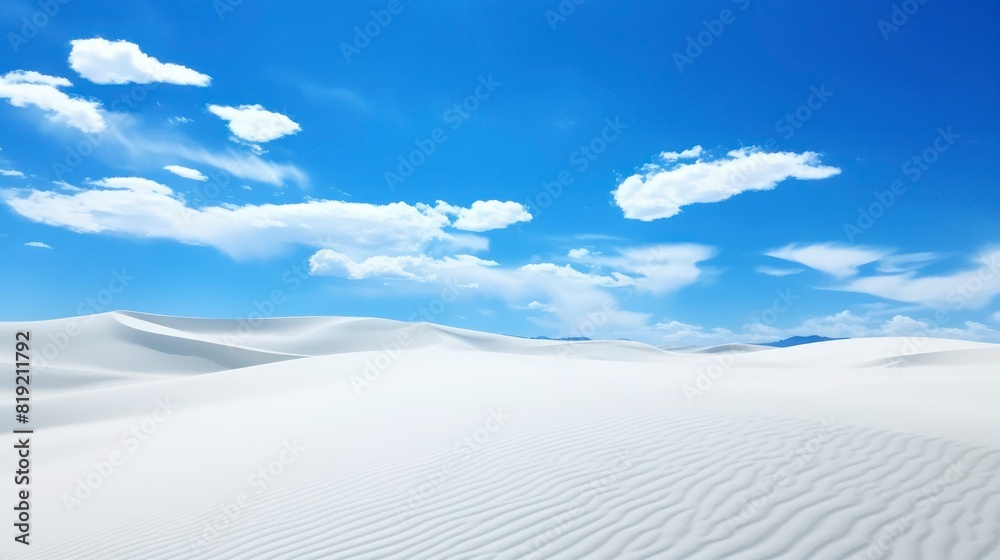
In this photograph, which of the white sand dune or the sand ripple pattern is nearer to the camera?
the sand ripple pattern

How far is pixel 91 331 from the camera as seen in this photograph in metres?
36.2

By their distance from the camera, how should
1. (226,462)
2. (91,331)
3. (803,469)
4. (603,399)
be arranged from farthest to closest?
(91,331)
(603,399)
(226,462)
(803,469)

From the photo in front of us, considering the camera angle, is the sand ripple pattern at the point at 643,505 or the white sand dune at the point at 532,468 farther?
the white sand dune at the point at 532,468

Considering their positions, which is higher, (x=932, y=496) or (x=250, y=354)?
(x=250, y=354)

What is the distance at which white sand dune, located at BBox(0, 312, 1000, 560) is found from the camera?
14.2ft

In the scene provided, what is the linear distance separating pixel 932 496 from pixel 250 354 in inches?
1482

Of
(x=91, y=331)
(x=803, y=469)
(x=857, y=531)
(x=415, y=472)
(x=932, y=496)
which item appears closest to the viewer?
(x=857, y=531)

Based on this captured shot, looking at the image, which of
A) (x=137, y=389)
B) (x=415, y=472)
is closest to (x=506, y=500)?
(x=415, y=472)

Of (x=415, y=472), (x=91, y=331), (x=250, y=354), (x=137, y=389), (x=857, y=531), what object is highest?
(x=91, y=331)

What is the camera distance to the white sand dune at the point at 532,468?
4332 millimetres

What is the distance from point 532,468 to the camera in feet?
19.7

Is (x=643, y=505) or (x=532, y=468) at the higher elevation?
(x=532, y=468)

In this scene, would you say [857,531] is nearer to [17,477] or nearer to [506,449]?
[506,449]

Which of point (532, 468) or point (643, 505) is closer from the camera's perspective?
point (643, 505)
